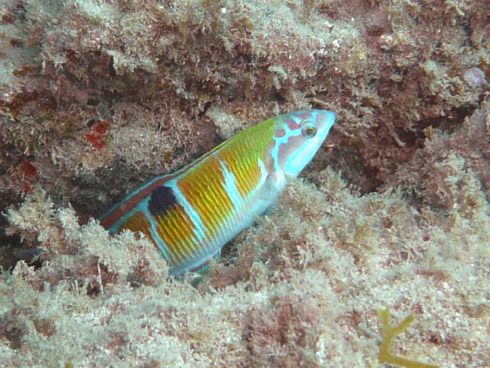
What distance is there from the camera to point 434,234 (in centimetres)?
214

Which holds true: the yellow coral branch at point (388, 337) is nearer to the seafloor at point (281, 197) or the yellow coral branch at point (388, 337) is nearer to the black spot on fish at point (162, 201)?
the seafloor at point (281, 197)

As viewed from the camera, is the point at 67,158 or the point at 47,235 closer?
the point at 47,235

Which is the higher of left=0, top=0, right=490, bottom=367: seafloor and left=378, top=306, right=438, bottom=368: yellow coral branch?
left=0, top=0, right=490, bottom=367: seafloor

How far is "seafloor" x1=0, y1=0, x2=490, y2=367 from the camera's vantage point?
1.66m

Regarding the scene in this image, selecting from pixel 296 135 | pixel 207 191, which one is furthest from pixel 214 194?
pixel 296 135

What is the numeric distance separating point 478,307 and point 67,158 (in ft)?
9.63

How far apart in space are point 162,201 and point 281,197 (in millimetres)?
930

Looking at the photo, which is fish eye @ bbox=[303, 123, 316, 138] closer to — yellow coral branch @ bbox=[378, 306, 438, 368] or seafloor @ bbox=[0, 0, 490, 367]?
seafloor @ bbox=[0, 0, 490, 367]

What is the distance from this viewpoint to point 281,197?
7.88 feet

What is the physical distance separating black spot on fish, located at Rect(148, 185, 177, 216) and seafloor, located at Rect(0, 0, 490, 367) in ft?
1.59

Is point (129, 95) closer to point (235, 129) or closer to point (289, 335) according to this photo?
point (235, 129)

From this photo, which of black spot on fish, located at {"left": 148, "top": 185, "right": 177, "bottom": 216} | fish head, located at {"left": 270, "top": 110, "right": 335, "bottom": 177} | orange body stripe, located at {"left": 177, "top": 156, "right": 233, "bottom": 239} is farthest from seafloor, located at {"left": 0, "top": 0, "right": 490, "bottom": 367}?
black spot on fish, located at {"left": 148, "top": 185, "right": 177, "bottom": 216}

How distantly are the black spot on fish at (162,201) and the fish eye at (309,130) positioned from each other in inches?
43.7

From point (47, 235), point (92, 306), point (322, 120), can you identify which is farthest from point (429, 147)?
point (47, 235)
